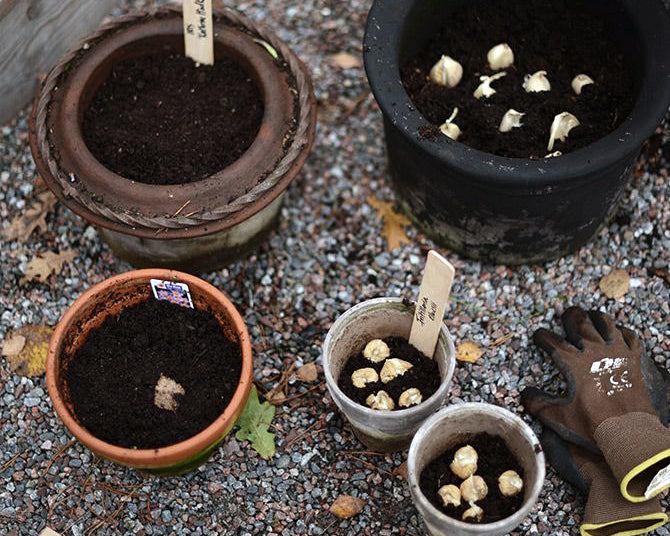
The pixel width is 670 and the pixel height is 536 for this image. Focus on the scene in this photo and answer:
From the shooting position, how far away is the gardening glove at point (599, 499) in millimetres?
2109

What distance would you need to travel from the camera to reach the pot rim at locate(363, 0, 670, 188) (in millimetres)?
2160

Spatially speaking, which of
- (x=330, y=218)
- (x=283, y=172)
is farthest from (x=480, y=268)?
(x=283, y=172)

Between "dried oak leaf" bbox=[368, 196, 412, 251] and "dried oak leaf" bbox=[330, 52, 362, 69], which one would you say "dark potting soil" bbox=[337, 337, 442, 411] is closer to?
"dried oak leaf" bbox=[368, 196, 412, 251]

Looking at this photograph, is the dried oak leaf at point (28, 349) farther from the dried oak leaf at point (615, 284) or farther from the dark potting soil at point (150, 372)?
the dried oak leaf at point (615, 284)

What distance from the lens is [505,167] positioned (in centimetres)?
218

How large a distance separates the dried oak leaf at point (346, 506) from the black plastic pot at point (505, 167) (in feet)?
2.93

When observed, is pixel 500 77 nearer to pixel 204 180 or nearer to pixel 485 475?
pixel 204 180

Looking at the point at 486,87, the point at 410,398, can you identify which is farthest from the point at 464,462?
the point at 486,87

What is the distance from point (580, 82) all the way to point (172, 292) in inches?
56.4

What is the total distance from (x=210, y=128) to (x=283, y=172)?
357mm

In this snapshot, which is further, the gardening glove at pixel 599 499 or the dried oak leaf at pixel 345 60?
the dried oak leaf at pixel 345 60

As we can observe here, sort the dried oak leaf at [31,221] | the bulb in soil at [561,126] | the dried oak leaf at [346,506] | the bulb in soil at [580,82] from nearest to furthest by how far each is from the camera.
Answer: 1. the dried oak leaf at [346,506]
2. the bulb in soil at [561,126]
3. the bulb in soil at [580,82]
4. the dried oak leaf at [31,221]

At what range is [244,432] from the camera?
237 centimetres

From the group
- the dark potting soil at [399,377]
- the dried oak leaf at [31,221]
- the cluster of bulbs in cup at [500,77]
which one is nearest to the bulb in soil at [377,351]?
the dark potting soil at [399,377]
